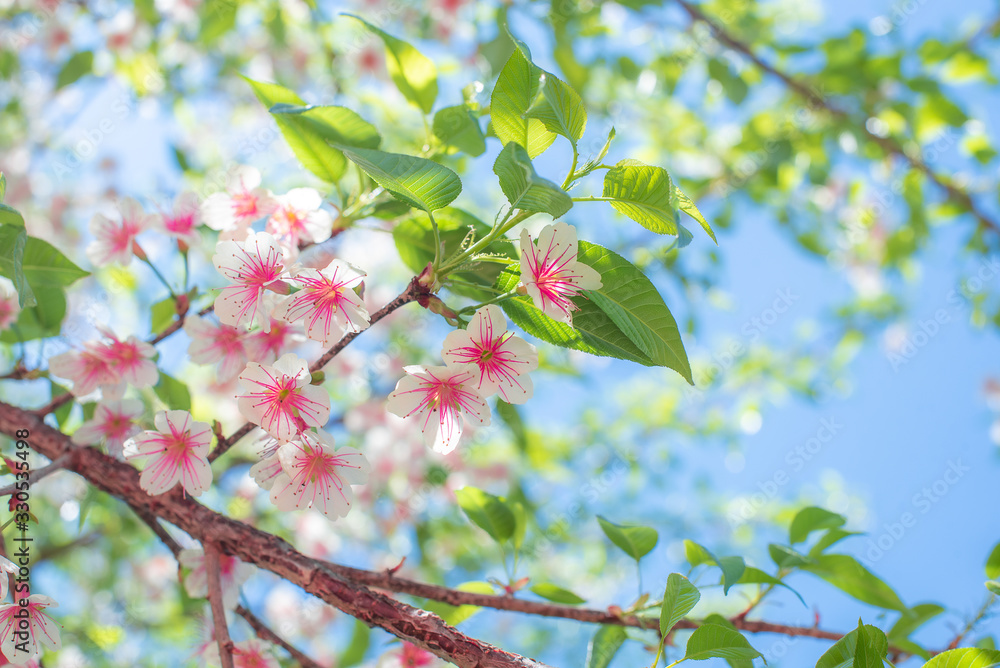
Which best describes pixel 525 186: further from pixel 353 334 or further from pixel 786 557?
pixel 786 557

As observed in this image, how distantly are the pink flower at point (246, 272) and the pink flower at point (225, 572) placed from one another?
47cm

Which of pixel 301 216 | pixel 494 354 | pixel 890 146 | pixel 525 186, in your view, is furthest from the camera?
pixel 890 146

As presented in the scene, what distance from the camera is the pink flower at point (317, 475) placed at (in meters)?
0.82

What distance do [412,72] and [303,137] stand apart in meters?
0.23

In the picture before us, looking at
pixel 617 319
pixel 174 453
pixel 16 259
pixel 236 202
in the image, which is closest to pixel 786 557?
pixel 617 319

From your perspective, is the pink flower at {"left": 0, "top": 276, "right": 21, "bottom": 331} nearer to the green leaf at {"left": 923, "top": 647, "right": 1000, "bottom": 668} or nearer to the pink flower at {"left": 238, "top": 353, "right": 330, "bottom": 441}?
the pink flower at {"left": 238, "top": 353, "right": 330, "bottom": 441}

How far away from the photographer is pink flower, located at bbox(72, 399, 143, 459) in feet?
3.50

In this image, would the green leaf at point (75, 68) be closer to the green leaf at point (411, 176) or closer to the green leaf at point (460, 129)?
the green leaf at point (460, 129)

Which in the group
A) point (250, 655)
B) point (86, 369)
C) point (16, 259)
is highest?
point (16, 259)

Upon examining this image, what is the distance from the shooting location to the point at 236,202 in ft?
3.49

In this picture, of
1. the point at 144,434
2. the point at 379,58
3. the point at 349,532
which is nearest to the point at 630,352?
the point at 144,434

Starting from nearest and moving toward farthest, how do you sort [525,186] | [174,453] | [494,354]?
[525,186] → [494,354] → [174,453]

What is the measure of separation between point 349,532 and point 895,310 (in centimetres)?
329

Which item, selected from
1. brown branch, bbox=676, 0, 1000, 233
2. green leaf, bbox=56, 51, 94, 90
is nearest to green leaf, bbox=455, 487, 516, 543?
brown branch, bbox=676, 0, 1000, 233
